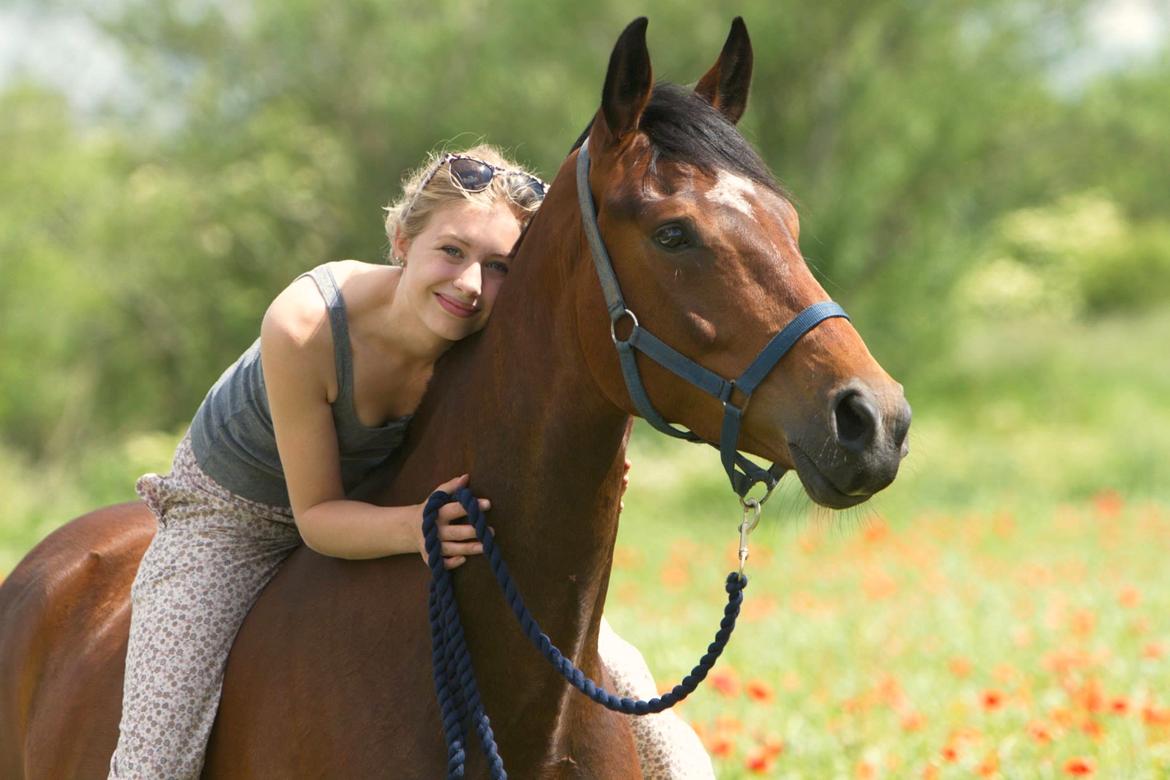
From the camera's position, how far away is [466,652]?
254 centimetres

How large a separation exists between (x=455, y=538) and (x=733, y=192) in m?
0.89

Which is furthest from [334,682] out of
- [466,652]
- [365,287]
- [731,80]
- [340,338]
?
[731,80]

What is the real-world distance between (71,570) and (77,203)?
25994mm

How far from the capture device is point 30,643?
11.8 feet

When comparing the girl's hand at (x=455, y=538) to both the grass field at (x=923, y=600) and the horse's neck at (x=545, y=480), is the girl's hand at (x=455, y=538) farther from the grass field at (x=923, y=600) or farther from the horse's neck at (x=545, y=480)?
the grass field at (x=923, y=600)

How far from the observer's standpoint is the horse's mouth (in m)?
2.16

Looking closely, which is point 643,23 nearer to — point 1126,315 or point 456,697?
point 456,697

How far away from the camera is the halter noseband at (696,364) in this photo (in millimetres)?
2236

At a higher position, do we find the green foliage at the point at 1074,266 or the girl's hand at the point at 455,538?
the green foliage at the point at 1074,266

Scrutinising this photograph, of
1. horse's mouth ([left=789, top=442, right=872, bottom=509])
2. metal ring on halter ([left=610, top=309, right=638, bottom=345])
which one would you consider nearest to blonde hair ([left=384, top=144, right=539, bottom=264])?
metal ring on halter ([left=610, top=309, right=638, bottom=345])

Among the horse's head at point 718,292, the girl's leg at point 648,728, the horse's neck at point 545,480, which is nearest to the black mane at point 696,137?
the horse's head at point 718,292

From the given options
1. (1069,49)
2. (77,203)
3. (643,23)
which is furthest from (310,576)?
(77,203)

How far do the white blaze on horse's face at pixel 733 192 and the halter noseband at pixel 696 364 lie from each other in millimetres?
234

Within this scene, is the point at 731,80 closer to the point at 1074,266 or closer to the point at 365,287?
the point at 365,287
